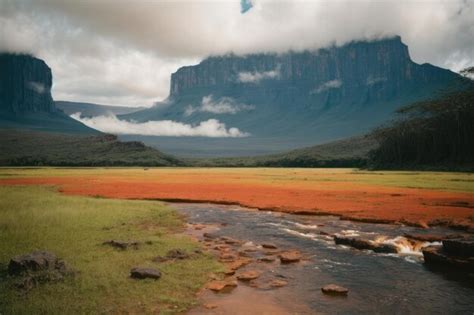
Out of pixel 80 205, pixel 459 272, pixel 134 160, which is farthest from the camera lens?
pixel 134 160

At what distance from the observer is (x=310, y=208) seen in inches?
1289

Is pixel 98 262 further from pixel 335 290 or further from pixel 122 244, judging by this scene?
pixel 335 290

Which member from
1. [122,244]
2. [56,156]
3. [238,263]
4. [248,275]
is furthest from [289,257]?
[56,156]

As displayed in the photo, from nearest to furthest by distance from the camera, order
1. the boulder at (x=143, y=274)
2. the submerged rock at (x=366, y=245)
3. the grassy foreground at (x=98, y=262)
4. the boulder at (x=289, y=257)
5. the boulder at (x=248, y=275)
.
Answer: the grassy foreground at (x=98, y=262), the boulder at (x=143, y=274), the boulder at (x=248, y=275), the boulder at (x=289, y=257), the submerged rock at (x=366, y=245)

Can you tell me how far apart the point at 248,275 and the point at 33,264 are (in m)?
7.95

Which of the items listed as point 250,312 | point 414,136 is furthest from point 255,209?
point 414,136

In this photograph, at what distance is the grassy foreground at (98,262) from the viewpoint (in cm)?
1056

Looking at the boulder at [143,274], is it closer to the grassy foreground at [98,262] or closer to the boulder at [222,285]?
the grassy foreground at [98,262]

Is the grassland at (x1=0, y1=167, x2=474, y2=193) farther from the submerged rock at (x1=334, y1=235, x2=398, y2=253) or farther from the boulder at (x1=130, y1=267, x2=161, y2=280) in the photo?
the boulder at (x1=130, y1=267, x2=161, y2=280)

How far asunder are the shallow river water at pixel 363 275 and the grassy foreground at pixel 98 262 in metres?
3.80

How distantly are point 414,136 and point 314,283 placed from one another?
109 m

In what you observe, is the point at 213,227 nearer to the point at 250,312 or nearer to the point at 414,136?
the point at 250,312

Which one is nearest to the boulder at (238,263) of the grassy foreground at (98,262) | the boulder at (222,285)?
the grassy foreground at (98,262)

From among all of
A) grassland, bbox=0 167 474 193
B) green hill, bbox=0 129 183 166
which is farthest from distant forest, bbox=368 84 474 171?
green hill, bbox=0 129 183 166
